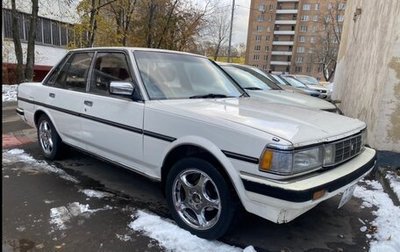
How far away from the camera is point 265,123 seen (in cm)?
279

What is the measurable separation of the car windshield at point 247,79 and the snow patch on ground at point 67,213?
4.24 metres

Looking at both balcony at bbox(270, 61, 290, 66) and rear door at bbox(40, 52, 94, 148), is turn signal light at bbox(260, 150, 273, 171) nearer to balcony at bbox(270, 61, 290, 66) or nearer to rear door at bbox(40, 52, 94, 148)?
rear door at bbox(40, 52, 94, 148)

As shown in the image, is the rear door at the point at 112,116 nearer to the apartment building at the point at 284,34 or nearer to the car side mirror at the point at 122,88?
the car side mirror at the point at 122,88

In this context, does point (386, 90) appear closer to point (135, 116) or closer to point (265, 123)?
point (265, 123)

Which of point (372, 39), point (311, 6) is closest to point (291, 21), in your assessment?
point (311, 6)

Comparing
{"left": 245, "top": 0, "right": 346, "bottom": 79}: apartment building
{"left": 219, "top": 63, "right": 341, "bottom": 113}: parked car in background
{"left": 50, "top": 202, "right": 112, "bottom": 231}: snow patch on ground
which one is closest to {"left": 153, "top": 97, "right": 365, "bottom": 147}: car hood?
{"left": 50, "top": 202, "right": 112, "bottom": 231}: snow patch on ground

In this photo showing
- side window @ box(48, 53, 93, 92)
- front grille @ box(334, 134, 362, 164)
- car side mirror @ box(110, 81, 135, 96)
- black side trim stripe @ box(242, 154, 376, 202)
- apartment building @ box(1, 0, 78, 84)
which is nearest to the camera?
black side trim stripe @ box(242, 154, 376, 202)

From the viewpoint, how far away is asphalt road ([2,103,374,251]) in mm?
2971

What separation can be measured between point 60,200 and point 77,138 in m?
0.92

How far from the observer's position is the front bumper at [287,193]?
245cm

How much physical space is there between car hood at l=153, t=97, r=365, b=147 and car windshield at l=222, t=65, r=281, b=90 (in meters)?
3.41

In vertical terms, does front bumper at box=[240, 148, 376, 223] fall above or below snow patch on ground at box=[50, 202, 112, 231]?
above

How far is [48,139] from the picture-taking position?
5.09 meters

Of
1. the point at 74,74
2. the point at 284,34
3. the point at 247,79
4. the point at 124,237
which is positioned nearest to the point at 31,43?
the point at 247,79
